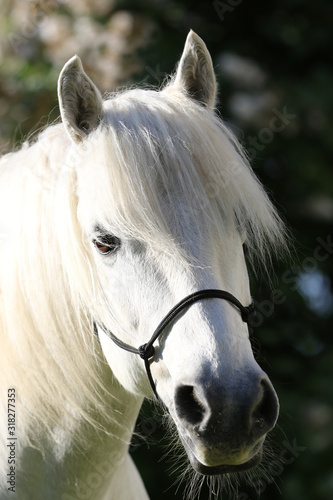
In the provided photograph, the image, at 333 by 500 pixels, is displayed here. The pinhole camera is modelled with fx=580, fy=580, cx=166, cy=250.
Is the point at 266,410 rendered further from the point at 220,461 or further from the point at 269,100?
the point at 269,100

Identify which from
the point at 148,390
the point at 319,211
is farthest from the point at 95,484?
the point at 319,211

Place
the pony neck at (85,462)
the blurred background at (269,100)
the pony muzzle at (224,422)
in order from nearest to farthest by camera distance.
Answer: the pony muzzle at (224,422), the pony neck at (85,462), the blurred background at (269,100)

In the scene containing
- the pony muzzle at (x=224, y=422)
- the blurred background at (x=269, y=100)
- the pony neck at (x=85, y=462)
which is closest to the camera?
the pony muzzle at (x=224, y=422)

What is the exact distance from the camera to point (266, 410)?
110cm

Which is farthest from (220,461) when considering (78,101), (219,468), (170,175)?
(78,101)

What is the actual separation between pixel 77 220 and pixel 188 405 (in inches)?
19.7

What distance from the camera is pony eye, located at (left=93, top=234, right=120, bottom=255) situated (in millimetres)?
1260

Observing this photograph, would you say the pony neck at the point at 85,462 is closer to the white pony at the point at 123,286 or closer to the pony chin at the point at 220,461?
the white pony at the point at 123,286

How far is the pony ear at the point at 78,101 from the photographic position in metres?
1.33

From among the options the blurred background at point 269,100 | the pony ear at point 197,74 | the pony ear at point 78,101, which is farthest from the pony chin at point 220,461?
the blurred background at point 269,100

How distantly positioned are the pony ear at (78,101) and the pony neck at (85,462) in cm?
64

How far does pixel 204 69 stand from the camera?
147 cm

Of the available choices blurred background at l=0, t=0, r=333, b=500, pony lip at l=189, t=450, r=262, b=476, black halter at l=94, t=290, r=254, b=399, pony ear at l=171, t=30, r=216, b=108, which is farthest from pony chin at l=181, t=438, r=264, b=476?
blurred background at l=0, t=0, r=333, b=500

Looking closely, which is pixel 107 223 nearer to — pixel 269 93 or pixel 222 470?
pixel 222 470
